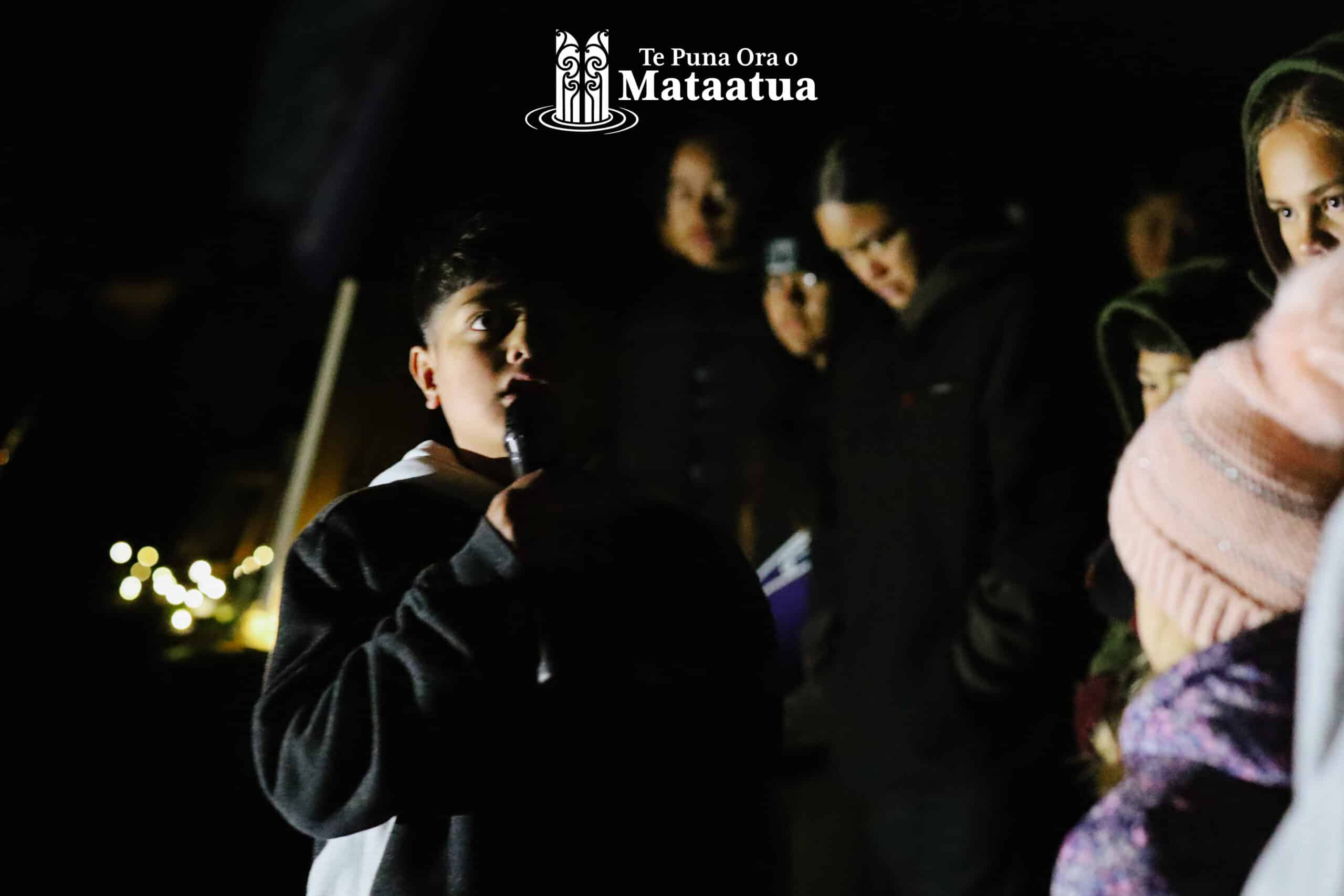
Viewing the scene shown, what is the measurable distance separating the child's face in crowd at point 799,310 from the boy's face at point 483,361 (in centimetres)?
98

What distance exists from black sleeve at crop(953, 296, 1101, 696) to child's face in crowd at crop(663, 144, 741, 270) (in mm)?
489

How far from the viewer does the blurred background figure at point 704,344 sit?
1.77 m

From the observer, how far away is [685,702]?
1.08 meters

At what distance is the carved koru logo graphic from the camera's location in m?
1.37

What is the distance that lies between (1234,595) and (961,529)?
0.85m

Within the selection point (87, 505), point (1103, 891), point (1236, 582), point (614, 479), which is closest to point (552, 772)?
point (614, 479)

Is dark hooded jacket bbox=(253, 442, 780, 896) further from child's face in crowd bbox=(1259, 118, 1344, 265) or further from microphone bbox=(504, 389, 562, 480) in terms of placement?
child's face in crowd bbox=(1259, 118, 1344, 265)

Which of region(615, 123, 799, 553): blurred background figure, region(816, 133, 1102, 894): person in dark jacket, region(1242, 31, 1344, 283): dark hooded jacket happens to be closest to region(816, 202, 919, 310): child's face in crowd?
region(816, 133, 1102, 894): person in dark jacket

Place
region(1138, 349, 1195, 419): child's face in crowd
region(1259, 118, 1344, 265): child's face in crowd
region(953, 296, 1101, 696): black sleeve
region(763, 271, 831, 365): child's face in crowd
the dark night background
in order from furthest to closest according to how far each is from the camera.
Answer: region(763, 271, 831, 365): child's face in crowd < region(953, 296, 1101, 696): black sleeve < region(1138, 349, 1195, 419): child's face in crowd < the dark night background < region(1259, 118, 1344, 265): child's face in crowd

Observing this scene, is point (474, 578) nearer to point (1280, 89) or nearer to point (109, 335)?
point (109, 335)

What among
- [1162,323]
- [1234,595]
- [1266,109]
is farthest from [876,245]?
[1234,595]

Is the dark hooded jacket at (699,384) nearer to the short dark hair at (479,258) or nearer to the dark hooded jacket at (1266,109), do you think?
the short dark hair at (479,258)

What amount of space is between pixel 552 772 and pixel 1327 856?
575 mm

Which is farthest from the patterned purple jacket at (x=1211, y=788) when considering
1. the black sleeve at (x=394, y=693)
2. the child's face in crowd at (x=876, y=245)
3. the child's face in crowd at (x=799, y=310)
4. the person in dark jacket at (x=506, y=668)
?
the child's face in crowd at (x=799, y=310)
